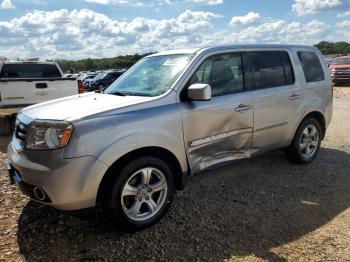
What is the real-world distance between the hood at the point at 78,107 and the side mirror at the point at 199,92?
43 centimetres

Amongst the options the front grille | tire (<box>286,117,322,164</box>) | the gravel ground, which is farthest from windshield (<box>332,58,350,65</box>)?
the front grille

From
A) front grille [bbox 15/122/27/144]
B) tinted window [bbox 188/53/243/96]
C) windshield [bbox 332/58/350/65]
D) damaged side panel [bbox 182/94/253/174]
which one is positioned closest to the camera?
front grille [bbox 15/122/27/144]

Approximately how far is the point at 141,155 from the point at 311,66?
11.2 feet

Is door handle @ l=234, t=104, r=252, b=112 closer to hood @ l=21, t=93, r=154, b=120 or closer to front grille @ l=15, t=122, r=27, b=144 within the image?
hood @ l=21, t=93, r=154, b=120

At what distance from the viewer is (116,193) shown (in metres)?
3.44

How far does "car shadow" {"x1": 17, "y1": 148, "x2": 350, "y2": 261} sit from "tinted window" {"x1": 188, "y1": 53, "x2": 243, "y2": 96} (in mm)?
1316

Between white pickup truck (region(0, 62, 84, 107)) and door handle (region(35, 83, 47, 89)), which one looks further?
door handle (region(35, 83, 47, 89))

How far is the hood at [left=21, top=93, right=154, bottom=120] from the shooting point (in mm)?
3459

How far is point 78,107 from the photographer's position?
3.69 metres

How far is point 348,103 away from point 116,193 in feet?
41.0

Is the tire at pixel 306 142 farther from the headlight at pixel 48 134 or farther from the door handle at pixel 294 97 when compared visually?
the headlight at pixel 48 134

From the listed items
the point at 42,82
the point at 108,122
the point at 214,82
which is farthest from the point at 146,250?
the point at 42,82

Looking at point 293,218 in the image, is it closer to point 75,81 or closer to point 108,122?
point 108,122

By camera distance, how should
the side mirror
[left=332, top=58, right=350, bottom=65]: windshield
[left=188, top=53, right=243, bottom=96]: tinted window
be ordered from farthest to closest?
[left=332, top=58, right=350, bottom=65]: windshield, [left=188, top=53, right=243, bottom=96]: tinted window, the side mirror
